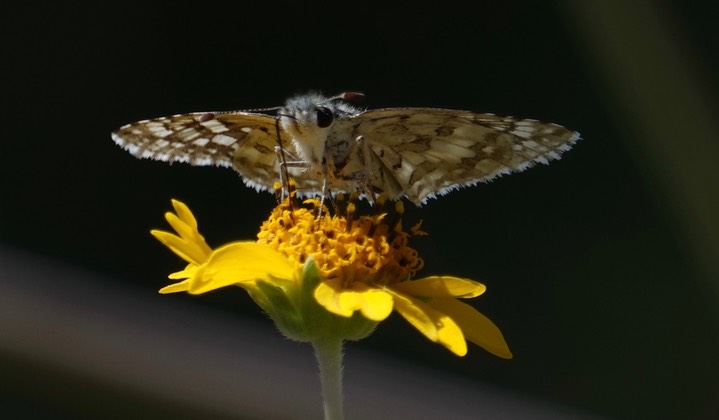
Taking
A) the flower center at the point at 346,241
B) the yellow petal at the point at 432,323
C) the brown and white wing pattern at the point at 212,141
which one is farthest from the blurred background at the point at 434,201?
the yellow petal at the point at 432,323

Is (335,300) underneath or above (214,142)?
underneath

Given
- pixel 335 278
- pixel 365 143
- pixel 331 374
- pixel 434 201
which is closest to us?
pixel 331 374

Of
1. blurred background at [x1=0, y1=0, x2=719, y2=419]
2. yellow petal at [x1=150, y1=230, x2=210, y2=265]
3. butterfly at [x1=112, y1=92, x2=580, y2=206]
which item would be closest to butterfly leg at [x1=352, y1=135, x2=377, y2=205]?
butterfly at [x1=112, y1=92, x2=580, y2=206]

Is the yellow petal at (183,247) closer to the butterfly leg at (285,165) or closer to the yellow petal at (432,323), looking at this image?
the butterfly leg at (285,165)

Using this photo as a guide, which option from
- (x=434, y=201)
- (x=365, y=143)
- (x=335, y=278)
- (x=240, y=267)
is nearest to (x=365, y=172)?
(x=365, y=143)

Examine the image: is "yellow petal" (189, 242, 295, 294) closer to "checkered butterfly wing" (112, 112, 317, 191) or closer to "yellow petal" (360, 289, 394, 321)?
"yellow petal" (360, 289, 394, 321)

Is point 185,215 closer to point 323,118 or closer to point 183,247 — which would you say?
point 183,247
